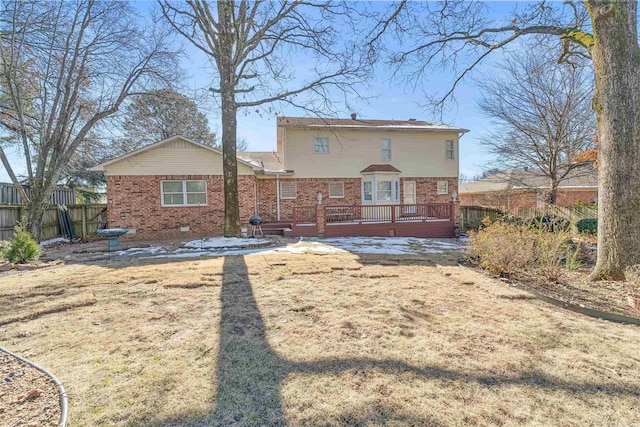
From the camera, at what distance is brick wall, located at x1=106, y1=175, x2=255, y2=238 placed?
1294 centimetres

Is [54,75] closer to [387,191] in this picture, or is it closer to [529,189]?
[387,191]

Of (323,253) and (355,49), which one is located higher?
(355,49)

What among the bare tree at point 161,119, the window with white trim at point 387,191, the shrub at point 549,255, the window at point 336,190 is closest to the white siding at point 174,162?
the bare tree at point 161,119

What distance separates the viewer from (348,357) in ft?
8.86

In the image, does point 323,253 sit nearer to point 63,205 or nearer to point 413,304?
point 413,304

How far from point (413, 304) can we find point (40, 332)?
425 cm

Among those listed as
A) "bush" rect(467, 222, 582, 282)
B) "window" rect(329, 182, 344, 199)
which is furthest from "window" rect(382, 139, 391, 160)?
"bush" rect(467, 222, 582, 282)

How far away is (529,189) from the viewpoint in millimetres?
16969

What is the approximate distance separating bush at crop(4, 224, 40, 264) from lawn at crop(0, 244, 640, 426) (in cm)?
272

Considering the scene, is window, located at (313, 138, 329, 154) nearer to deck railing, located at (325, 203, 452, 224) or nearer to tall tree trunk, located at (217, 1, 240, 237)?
deck railing, located at (325, 203, 452, 224)

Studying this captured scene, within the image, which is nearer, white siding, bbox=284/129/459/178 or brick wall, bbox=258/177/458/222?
brick wall, bbox=258/177/458/222

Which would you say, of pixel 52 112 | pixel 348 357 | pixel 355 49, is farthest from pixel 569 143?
pixel 52 112

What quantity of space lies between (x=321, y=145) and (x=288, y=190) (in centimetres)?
289

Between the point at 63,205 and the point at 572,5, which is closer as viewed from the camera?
the point at 572,5
